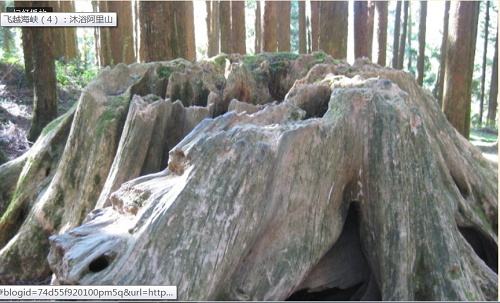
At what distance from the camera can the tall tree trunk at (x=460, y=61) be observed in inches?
329

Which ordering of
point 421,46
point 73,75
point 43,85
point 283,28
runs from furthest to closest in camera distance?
point 421,46 → point 283,28 → point 73,75 → point 43,85

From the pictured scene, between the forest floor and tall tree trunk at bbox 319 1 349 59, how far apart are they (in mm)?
3739

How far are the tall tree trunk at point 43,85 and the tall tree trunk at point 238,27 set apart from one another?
24.0 feet

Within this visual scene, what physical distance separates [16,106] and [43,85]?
2377 mm

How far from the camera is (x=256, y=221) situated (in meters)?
2.77

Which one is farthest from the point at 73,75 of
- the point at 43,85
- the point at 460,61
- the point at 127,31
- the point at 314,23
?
the point at 314,23

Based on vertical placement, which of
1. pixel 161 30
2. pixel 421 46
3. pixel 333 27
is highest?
pixel 421 46

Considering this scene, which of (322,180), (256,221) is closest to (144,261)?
(256,221)

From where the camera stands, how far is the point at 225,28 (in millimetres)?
14125

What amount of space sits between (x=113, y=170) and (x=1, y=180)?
1.80m

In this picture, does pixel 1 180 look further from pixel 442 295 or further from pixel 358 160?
pixel 442 295

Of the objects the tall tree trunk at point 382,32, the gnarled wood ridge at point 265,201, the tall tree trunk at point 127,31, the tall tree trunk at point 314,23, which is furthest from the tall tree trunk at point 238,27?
the gnarled wood ridge at point 265,201

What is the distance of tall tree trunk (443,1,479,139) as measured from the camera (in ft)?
27.4

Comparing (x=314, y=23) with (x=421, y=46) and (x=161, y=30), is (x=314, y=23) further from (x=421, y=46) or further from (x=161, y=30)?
(x=161, y=30)
